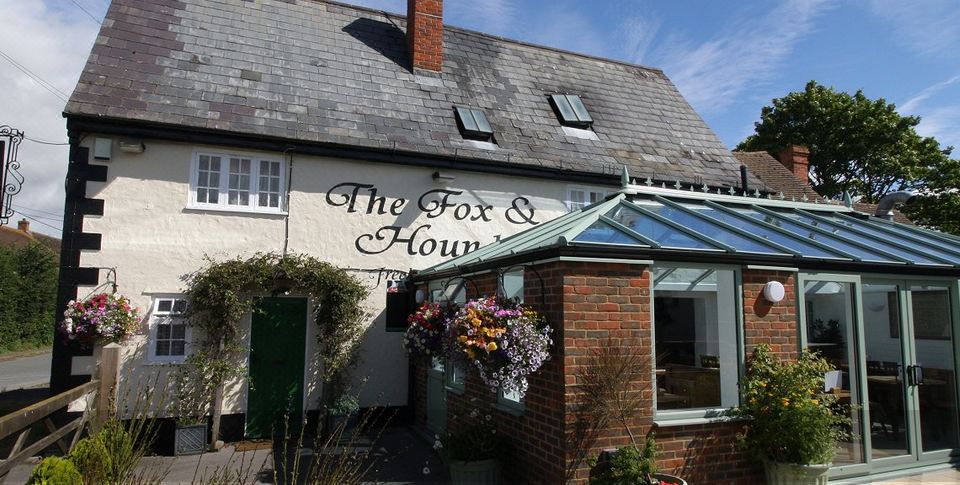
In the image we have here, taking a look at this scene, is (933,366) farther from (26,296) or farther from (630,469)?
(26,296)

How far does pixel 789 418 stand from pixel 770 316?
1.05 metres

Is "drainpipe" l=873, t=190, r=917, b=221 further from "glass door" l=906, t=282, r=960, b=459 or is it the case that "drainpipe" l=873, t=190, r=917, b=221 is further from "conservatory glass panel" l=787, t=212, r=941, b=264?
"glass door" l=906, t=282, r=960, b=459

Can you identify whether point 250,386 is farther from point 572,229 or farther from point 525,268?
point 572,229

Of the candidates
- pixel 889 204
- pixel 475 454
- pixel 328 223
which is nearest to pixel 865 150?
pixel 889 204

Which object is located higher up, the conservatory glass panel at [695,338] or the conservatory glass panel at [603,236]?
the conservatory glass panel at [603,236]

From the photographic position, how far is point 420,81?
11977 millimetres

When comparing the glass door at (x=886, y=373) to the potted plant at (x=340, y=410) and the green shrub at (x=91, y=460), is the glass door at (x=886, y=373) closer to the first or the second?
the potted plant at (x=340, y=410)

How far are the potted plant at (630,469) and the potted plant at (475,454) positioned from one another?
1.11 metres

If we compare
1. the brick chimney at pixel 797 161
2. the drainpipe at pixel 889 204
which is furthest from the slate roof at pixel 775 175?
the drainpipe at pixel 889 204

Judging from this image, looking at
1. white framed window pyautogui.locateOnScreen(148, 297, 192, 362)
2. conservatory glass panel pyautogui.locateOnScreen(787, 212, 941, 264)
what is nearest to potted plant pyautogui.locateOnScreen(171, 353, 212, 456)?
white framed window pyautogui.locateOnScreen(148, 297, 192, 362)

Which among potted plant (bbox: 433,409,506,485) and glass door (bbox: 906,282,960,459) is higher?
glass door (bbox: 906,282,960,459)

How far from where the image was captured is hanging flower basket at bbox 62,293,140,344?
8000mm

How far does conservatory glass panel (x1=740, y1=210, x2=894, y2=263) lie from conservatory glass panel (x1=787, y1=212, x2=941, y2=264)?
291 mm

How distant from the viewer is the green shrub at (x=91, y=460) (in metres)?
3.10
